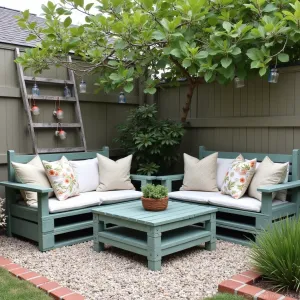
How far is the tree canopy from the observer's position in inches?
145

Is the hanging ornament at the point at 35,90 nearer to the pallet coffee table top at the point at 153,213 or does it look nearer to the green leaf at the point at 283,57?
the pallet coffee table top at the point at 153,213

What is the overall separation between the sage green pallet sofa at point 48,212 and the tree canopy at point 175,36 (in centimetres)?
117

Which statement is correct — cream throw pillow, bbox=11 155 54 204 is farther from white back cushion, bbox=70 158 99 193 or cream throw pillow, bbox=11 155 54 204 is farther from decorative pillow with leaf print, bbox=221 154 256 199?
decorative pillow with leaf print, bbox=221 154 256 199

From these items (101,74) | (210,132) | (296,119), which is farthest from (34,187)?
(296,119)

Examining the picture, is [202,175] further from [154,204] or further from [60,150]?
[60,150]

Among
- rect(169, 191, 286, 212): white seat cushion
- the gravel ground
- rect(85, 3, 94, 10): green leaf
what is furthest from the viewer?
rect(85, 3, 94, 10): green leaf

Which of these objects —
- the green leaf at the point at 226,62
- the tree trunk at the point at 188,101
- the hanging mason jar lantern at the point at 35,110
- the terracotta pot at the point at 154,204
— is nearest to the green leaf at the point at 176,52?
the green leaf at the point at 226,62

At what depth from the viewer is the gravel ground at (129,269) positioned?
8.67ft

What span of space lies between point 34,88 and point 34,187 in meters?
1.43

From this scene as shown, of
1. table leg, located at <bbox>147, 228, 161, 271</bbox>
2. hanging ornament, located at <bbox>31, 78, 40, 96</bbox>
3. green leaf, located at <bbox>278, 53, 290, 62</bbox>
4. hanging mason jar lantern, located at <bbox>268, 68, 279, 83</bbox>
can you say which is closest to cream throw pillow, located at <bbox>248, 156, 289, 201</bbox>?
hanging mason jar lantern, located at <bbox>268, 68, 279, 83</bbox>

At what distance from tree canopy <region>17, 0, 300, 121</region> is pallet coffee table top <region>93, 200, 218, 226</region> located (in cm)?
133

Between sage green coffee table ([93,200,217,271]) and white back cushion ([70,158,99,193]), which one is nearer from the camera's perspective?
sage green coffee table ([93,200,217,271])

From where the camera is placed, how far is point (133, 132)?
4.88 meters

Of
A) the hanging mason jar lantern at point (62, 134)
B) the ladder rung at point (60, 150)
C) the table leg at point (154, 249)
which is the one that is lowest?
the table leg at point (154, 249)
